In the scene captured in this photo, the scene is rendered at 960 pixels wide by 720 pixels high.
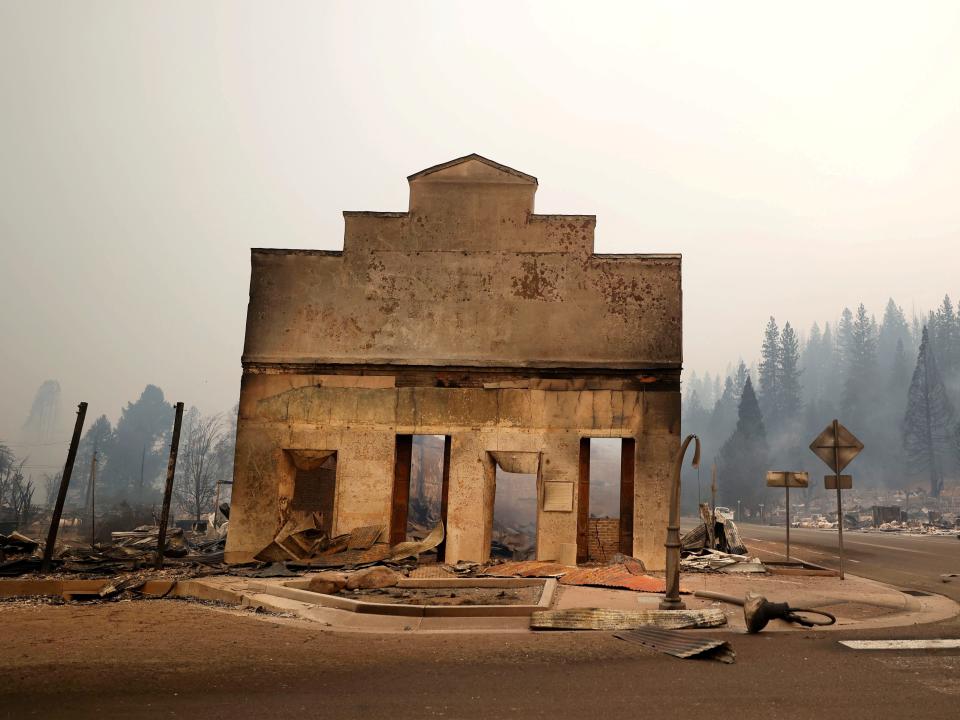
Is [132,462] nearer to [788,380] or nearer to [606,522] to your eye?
[788,380]

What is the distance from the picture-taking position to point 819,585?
15.7 m

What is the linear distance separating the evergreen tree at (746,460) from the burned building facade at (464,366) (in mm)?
91914

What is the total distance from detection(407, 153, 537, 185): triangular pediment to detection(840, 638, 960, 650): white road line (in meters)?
15.0

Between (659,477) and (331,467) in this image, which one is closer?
(659,477)

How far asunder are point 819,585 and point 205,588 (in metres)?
11.6

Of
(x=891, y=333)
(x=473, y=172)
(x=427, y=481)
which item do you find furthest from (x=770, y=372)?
(x=473, y=172)

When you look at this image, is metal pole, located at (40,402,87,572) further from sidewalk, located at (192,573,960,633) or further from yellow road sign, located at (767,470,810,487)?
yellow road sign, located at (767,470,810,487)

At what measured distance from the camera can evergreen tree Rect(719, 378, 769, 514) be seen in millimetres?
109500

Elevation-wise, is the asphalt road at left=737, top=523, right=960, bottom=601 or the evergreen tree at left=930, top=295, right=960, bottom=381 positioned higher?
the evergreen tree at left=930, top=295, right=960, bottom=381

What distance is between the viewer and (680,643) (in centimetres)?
884

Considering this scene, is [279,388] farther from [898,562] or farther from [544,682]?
[898,562]

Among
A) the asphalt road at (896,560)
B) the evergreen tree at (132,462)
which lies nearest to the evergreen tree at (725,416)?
the evergreen tree at (132,462)

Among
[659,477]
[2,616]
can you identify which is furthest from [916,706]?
[659,477]

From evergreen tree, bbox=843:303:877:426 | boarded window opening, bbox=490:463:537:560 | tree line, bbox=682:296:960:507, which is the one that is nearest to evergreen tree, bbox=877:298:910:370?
tree line, bbox=682:296:960:507
